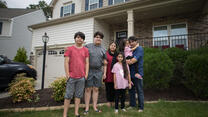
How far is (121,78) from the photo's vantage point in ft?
8.23

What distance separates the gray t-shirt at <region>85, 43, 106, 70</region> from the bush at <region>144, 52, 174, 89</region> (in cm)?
185

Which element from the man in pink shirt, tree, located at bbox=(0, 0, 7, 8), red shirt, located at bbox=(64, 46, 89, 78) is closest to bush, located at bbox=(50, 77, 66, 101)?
the man in pink shirt

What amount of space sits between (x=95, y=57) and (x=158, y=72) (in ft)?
7.46

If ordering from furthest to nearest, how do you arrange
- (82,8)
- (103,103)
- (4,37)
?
(4,37), (82,8), (103,103)

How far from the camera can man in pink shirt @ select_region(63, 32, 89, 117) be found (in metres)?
2.19

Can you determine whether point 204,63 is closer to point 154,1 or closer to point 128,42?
point 128,42

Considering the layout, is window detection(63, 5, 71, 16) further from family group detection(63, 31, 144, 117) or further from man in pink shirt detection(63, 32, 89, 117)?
man in pink shirt detection(63, 32, 89, 117)

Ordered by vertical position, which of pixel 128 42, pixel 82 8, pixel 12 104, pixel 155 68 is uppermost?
pixel 82 8

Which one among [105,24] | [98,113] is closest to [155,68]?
[98,113]

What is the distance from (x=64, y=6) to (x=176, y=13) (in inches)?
363

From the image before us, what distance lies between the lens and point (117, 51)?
2.76 m

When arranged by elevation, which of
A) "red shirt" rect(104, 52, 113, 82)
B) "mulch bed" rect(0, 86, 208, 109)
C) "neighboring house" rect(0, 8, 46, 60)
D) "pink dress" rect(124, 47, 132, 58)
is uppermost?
"neighboring house" rect(0, 8, 46, 60)

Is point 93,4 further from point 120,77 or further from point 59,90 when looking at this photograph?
point 120,77

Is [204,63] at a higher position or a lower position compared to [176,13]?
lower
